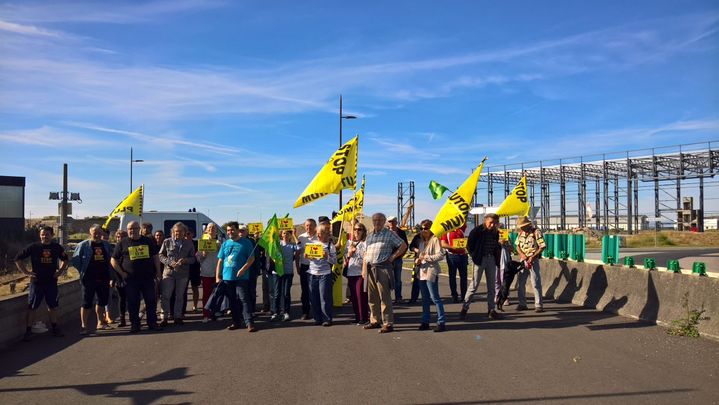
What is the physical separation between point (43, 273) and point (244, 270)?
3.11 metres

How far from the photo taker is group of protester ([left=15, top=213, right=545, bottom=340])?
9.78 metres

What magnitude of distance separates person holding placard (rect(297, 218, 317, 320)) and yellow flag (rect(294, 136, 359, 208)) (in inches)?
25.2

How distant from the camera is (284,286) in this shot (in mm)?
11211

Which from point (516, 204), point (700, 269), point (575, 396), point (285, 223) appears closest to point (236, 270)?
point (285, 223)

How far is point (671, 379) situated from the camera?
634 cm

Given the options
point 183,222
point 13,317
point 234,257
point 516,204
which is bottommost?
point 13,317

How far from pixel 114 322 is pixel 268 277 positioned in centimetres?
298

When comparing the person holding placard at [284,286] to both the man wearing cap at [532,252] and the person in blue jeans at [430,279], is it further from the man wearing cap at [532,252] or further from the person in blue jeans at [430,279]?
the man wearing cap at [532,252]

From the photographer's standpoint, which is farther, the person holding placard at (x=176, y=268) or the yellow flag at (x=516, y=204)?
the yellow flag at (x=516, y=204)

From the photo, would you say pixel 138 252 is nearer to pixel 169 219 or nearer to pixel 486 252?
pixel 486 252

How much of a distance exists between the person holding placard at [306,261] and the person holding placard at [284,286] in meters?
0.21

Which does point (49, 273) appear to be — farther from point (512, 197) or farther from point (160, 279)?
point (512, 197)

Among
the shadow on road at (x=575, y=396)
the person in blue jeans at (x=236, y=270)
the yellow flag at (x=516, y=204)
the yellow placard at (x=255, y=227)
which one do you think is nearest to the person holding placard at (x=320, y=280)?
the person in blue jeans at (x=236, y=270)

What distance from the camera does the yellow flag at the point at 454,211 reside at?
1032 cm
